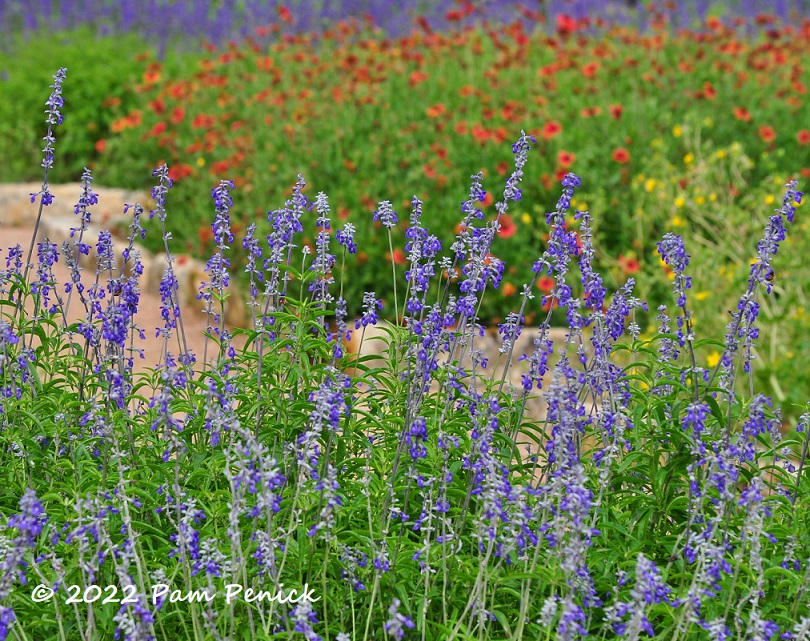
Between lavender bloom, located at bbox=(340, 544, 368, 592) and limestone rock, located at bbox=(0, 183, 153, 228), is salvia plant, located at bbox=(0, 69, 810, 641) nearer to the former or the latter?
lavender bloom, located at bbox=(340, 544, 368, 592)

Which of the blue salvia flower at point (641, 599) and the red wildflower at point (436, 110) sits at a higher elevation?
A: the red wildflower at point (436, 110)

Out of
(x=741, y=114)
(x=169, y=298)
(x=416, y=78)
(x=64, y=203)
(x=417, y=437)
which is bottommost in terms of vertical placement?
(x=417, y=437)

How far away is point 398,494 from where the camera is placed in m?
3.08

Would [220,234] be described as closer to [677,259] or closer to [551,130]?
[677,259]

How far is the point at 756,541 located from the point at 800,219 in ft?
16.1

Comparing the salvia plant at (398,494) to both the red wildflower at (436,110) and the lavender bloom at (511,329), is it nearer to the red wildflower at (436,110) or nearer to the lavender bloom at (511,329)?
the lavender bloom at (511,329)

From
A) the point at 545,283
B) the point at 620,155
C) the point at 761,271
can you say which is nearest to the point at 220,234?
the point at 761,271

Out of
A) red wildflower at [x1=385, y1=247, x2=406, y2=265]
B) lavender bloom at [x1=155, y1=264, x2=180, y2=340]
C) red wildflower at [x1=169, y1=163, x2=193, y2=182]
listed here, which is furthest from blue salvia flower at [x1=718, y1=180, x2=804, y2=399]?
red wildflower at [x1=169, y1=163, x2=193, y2=182]

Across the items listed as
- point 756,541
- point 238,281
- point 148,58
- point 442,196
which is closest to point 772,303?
point 442,196

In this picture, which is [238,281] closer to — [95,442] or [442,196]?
[442,196]

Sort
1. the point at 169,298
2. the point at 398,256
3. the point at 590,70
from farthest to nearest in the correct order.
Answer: the point at 590,70, the point at 398,256, the point at 169,298

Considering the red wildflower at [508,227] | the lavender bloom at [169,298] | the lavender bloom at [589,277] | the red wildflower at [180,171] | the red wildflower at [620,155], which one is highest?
the red wildflower at [620,155]

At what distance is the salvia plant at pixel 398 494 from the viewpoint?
254 centimetres

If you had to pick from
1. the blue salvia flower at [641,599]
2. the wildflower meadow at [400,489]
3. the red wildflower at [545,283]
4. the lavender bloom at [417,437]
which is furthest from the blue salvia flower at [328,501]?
the red wildflower at [545,283]
